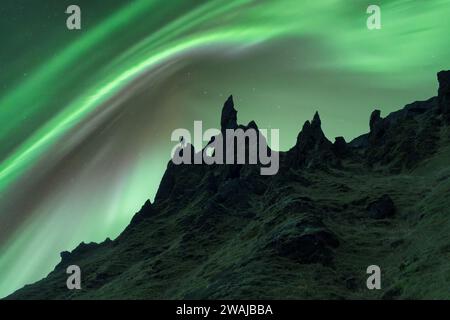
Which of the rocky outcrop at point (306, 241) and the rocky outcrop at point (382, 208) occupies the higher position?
the rocky outcrop at point (382, 208)

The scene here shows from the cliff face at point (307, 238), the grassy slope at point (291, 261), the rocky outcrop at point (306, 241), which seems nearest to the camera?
the grassy slope at point (291, 261)

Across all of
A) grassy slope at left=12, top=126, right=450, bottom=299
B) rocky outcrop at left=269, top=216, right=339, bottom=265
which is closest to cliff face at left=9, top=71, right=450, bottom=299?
rocky outcrop at left=269, top=216, right=339, bottom=265

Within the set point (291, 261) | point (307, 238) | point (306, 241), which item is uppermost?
point (307, 238)

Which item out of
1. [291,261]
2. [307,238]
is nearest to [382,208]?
[307,238]

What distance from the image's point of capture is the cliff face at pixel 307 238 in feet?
274

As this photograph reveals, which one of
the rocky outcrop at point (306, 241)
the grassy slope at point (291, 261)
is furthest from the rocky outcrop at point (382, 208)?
the rocky outcrop at point (306, 241)

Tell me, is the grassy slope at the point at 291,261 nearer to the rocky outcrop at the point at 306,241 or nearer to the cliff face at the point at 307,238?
the cliff face at the point at 307,238

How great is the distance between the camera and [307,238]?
341ft

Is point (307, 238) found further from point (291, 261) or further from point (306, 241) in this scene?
point (291, 261)

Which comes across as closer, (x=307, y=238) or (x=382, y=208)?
(x=307, y=238)

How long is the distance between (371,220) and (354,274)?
38.4 meters

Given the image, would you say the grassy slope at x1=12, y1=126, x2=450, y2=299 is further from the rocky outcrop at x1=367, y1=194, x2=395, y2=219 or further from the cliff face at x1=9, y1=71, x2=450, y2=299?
the rocky outcrop at x1=367, y1=194, x2=395, y2=219
